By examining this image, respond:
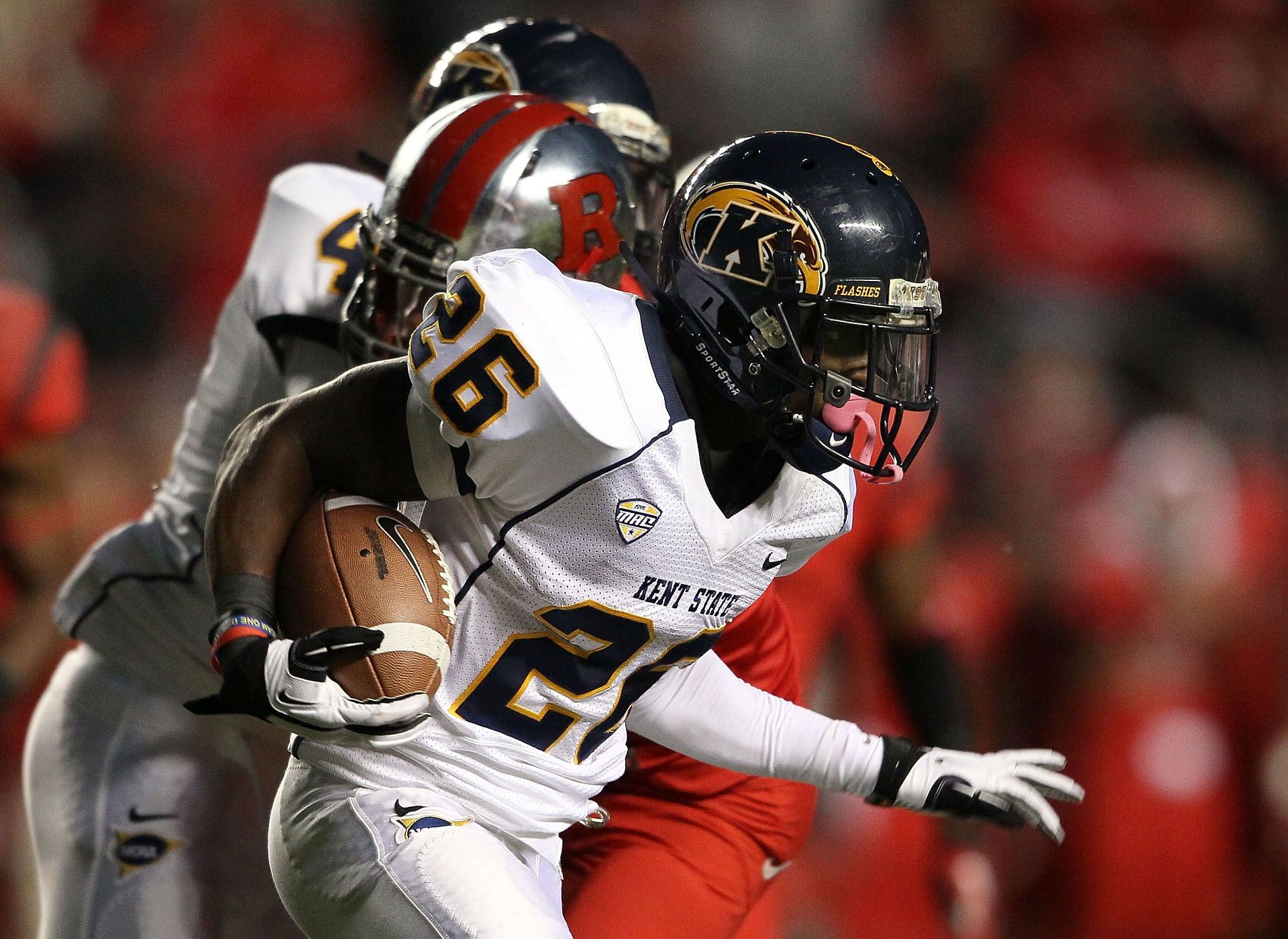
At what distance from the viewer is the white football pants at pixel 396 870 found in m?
1.64

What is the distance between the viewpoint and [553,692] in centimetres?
184

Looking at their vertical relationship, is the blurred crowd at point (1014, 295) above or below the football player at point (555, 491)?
below

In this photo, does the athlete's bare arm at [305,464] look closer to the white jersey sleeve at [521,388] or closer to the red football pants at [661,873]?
the white jersey sleeve at [521,388]

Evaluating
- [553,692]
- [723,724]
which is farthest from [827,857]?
[553,692]

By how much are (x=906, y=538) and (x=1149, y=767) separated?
1.61 meters

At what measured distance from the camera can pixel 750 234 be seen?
184cm

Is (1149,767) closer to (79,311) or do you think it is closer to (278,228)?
(278,228)

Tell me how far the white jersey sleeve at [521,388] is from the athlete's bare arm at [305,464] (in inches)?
1.5

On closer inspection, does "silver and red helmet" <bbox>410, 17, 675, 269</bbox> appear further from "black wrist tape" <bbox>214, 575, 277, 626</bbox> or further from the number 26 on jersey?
"black wrist tape" <bbox>214, 575, 277, 626</bbox>

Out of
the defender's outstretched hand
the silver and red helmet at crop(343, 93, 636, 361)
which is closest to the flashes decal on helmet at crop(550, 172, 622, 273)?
the silver and red helmet at crop(343, 93, 636, 361)

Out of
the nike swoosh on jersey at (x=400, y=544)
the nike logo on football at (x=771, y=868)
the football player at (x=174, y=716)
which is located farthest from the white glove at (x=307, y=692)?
the nike logo on football at (x=771, y=868)

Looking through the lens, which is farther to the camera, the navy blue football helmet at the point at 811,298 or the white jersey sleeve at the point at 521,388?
the navy blue football helmet at the point at 811,298

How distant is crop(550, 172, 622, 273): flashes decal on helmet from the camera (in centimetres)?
217

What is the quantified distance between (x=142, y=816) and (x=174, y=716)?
6.8 inches
